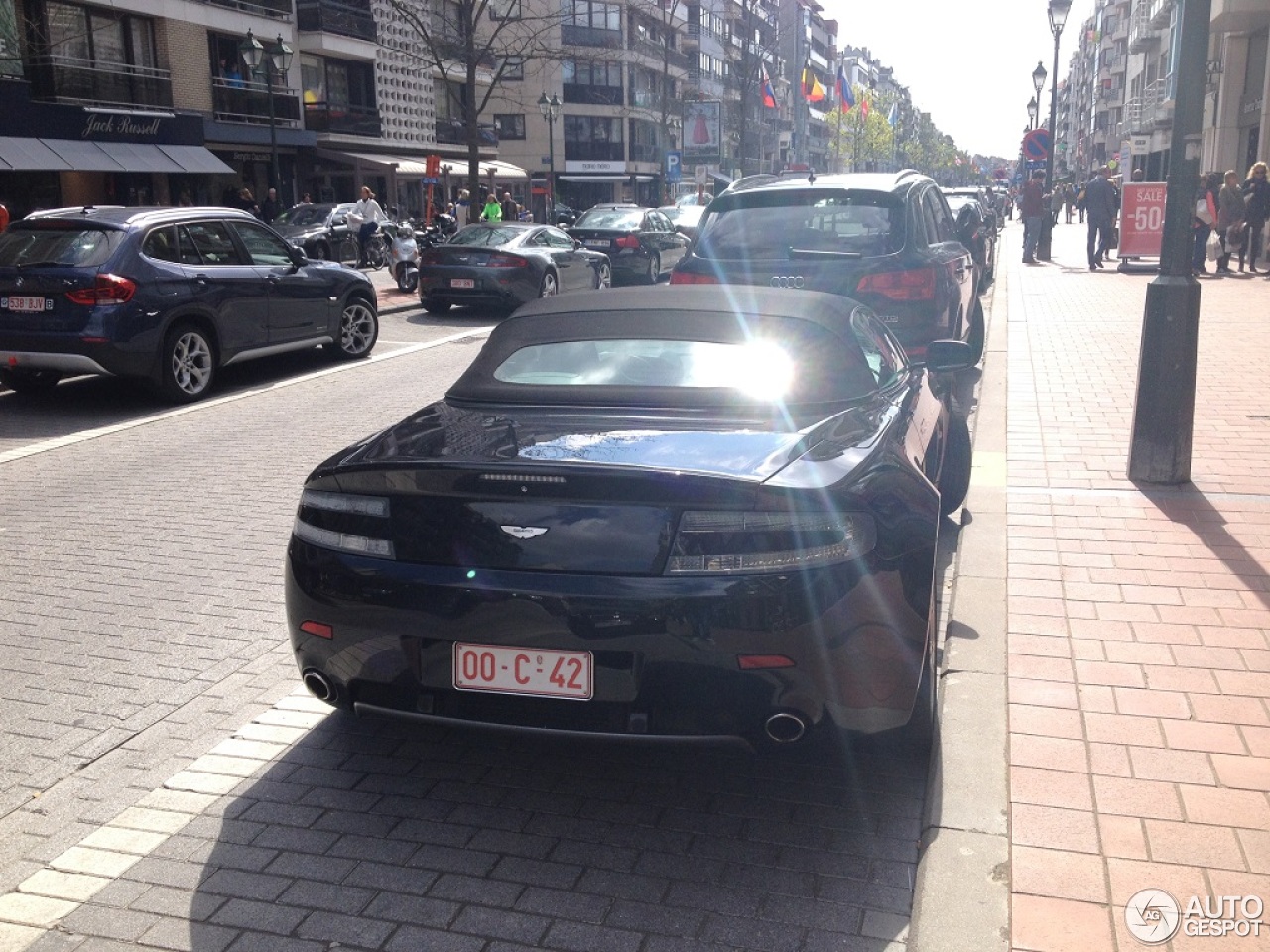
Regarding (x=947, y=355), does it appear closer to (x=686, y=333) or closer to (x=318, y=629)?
(x=686, y=333)

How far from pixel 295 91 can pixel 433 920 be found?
1702 inches

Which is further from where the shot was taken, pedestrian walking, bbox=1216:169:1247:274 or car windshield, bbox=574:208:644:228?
car windshield, bbox=574:208:644:228

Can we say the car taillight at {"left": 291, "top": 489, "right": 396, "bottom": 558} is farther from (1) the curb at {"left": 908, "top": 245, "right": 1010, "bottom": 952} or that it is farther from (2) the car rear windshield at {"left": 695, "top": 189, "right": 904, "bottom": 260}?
(2) the car rear windshield at {"left": 695, "top": 189, "right": 904, "bottom": 260}

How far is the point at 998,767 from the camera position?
3.75 metres

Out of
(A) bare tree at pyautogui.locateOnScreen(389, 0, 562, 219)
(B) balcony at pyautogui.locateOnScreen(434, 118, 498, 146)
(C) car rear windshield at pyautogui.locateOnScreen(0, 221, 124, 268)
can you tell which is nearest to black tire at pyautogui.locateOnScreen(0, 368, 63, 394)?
(C) car rear windshield at pyautogui.locateOnScreen(0, 221, 124, 268)

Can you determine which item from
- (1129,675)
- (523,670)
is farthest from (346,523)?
(1129,675)

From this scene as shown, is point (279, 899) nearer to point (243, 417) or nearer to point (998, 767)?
point (998, 767)

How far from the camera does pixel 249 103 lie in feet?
128

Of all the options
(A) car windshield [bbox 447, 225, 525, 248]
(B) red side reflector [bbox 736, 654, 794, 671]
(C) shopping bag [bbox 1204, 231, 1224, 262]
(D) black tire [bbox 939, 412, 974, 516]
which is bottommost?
(D) black tire [bbox 939, 412, 974, 516]

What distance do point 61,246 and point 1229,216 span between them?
19.2 metres

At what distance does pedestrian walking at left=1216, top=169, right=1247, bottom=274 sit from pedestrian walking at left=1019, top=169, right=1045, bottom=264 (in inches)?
133

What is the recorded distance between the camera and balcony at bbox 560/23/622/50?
2731 inches

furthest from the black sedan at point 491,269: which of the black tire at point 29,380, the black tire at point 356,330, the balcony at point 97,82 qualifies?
the balcony at point 97,82

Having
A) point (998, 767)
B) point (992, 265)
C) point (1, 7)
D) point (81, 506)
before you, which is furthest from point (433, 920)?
point (1, 7)
